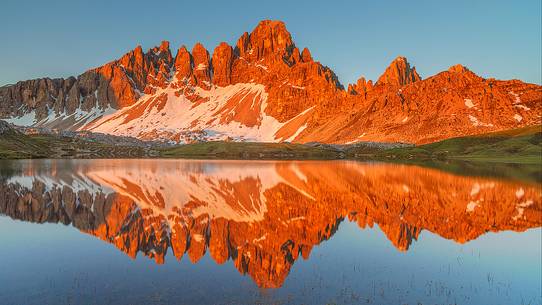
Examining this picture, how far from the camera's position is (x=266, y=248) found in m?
28.3

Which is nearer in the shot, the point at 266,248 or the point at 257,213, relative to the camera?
the point at 266,248

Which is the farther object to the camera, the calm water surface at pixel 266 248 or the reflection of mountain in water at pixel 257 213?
the reflection of mountain in water at pixel 257 213

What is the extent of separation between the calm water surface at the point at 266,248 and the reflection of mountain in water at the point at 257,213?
0.51 ft

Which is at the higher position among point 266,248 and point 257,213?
point 257,213

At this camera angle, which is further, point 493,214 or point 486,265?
point 493,214

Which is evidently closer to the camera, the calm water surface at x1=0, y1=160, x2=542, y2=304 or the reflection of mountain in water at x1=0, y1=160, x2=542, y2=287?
the calm water surface at x1=0, y1=160, x2=542, y2=304

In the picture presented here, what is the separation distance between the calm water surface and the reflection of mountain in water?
6.1 inches

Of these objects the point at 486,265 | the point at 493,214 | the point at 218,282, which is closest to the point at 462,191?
the point at 493,214

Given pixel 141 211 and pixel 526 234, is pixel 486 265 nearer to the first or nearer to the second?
pixel 526 234

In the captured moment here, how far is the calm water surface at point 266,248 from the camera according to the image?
20.6 metres

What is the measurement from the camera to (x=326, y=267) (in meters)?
25.0

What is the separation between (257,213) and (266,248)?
1375 centimetres

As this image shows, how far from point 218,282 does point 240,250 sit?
19.8 ft

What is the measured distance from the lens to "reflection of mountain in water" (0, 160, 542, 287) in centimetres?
2898
